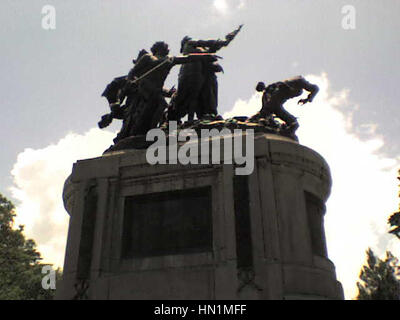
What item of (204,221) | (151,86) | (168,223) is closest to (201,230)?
(204,221)

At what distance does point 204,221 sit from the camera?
10.1m

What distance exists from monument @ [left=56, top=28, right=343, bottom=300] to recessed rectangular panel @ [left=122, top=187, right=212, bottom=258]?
3cm

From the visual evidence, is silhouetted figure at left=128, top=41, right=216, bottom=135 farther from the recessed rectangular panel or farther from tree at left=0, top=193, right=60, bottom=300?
tree at left=0, top=193, right=60, bottom=300

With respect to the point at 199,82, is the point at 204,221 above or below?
below

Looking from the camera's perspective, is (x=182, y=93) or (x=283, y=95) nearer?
(x=283, y=95)

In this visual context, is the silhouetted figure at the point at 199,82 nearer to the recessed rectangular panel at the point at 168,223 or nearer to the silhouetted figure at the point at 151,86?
the silhouetted figure at the point at 151,86

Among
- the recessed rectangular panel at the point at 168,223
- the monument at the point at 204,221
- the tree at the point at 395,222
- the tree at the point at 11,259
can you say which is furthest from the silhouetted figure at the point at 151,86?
the tree at the point at 11,259

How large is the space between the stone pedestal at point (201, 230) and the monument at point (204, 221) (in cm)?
3
